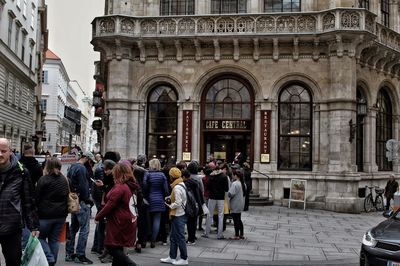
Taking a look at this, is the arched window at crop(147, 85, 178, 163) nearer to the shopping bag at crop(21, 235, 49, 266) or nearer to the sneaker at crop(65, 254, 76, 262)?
the sneaker at crop(65, 254, 76, 262)

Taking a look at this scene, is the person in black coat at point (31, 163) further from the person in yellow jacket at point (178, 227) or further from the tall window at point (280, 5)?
the tall window at point (280, 5)

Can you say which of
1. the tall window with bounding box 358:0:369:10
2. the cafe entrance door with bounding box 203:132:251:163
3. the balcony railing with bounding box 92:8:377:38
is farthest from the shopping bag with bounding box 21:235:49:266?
the tall window with bounding box 358:0:369:10

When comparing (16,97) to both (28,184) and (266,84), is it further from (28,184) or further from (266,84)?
(28,184)

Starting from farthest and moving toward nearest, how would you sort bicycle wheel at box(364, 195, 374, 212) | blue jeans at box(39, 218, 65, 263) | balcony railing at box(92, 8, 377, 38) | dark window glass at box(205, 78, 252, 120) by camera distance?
dark window glass at box(205, 78, 252, 120)
bicycle wheel at box(364, 195, 374, 212)
balcony railing at box(92, 8, 377, 38)
blue jeans at box(39, 218, 65, 263)

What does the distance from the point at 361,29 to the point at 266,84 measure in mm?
4626

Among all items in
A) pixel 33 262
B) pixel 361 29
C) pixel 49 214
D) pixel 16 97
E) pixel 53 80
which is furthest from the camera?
pixel 53 80

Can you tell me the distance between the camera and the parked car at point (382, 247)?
7688 mm

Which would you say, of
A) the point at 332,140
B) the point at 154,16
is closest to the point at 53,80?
the point at 154,16

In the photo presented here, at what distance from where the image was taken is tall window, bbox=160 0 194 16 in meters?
23.0

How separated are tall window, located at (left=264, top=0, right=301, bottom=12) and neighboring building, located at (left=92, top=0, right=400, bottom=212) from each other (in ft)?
0.15

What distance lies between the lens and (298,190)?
20547 millimetres

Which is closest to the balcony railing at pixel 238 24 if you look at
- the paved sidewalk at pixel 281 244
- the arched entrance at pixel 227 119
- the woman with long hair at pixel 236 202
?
the arched entrance at pixel 227 119

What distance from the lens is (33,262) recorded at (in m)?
5.77

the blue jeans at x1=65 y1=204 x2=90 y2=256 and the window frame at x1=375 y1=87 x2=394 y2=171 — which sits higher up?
the window frame at x1=375 y1=87 x2=394 y2=171
